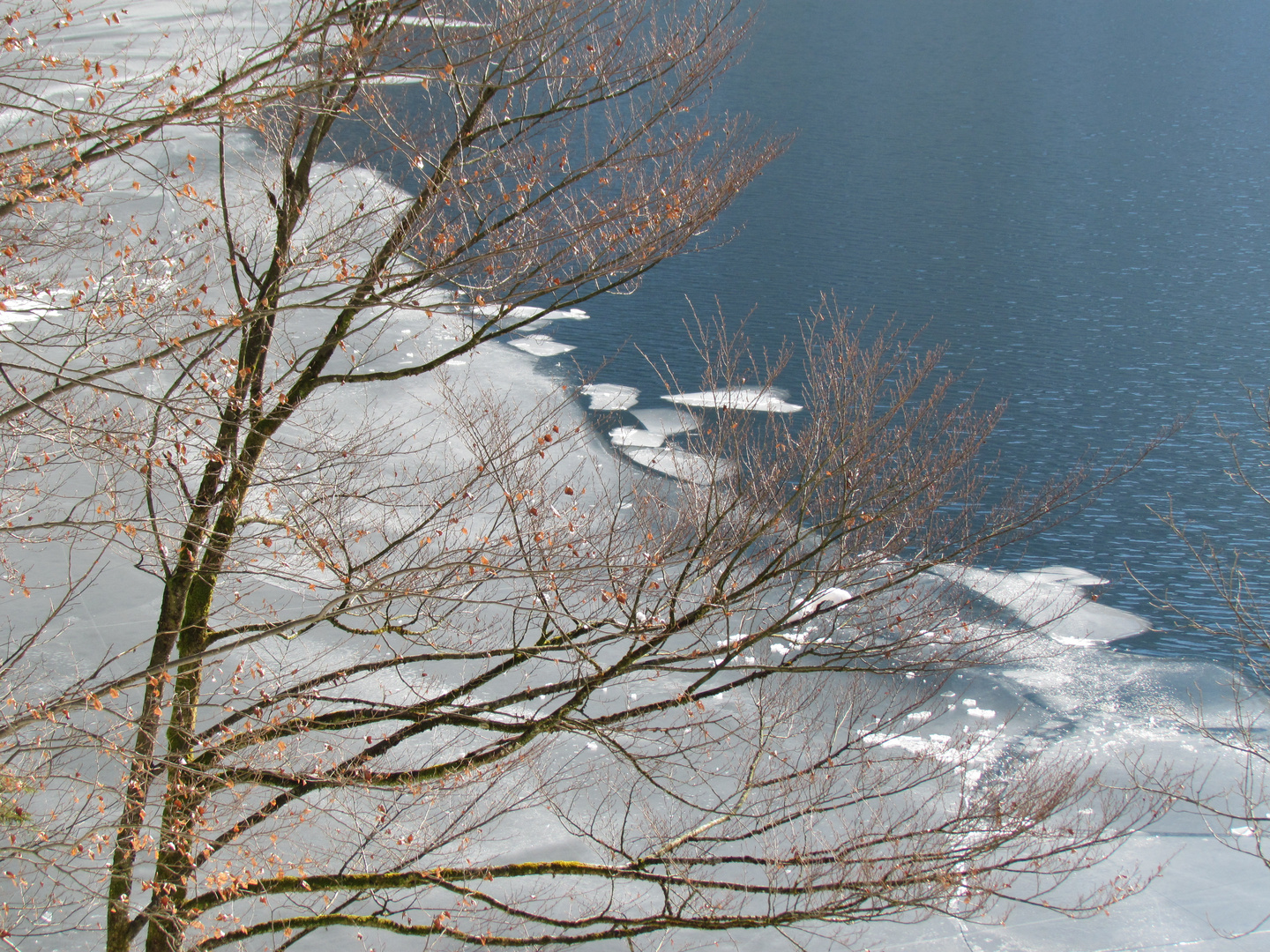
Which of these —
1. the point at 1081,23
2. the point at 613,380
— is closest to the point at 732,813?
the point at 613,380

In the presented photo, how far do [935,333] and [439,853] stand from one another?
52.6ft

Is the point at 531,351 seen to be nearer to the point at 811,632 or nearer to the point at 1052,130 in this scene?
the point at 811,632

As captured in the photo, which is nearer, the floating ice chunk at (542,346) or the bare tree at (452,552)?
the bare tree at (452,552)

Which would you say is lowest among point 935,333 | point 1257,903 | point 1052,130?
point 1257,903

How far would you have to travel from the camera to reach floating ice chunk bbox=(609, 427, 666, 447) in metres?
16.3

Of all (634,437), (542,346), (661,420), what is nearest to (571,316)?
(542,346)

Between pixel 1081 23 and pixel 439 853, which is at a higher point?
pixel 1081 23

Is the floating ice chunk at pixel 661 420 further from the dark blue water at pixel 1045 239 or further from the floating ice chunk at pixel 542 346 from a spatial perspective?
the floating ice chunk at pixel 542 346

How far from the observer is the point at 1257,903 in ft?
33.6

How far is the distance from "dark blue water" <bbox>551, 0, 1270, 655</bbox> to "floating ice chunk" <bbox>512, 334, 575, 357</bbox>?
15.9 inches

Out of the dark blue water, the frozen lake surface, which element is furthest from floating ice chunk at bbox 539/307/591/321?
the dark blue water

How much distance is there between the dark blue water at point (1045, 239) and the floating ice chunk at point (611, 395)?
852mm

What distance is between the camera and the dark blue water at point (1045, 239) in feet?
58.9

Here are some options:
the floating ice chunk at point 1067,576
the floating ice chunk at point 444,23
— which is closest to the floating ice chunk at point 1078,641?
the floating ice chunk at point 1067,576
